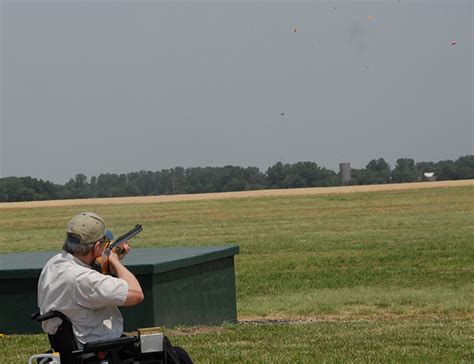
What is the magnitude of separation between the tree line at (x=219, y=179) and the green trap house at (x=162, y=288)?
5582cm

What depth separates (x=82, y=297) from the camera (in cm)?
693

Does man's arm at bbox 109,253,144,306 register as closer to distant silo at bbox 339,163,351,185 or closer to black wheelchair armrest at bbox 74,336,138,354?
black wheelchair armrest at bbox 74,336,138,354

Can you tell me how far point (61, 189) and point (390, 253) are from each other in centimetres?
5435

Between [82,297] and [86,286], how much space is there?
84 mm

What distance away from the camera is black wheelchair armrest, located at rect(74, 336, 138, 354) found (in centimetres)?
695

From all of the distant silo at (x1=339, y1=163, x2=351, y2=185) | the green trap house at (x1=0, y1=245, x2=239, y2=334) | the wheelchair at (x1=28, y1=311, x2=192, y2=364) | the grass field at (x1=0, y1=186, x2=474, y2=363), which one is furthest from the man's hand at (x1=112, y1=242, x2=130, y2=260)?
the distant silo at (x1=339, y1=163, x2=351, y2=185)

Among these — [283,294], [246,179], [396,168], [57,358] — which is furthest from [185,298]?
[396,168]

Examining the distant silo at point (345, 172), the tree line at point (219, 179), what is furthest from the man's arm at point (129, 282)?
the distant silo at point (345, 172)

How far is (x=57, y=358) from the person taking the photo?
7203mm

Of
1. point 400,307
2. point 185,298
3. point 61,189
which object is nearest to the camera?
point 185,298

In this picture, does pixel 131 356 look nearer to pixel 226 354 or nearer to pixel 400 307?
pixel 226 354

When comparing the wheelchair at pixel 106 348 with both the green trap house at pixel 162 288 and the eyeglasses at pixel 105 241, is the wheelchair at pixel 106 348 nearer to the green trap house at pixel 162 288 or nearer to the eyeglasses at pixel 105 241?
the eyeglasses at pixel 105 241

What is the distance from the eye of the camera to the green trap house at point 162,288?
12461 millimetres

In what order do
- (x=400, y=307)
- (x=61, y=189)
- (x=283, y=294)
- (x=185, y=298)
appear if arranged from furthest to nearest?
(x=61, y=189) < (x=283, y=294) < (x=400, y=307) < (x=185, y=298)
